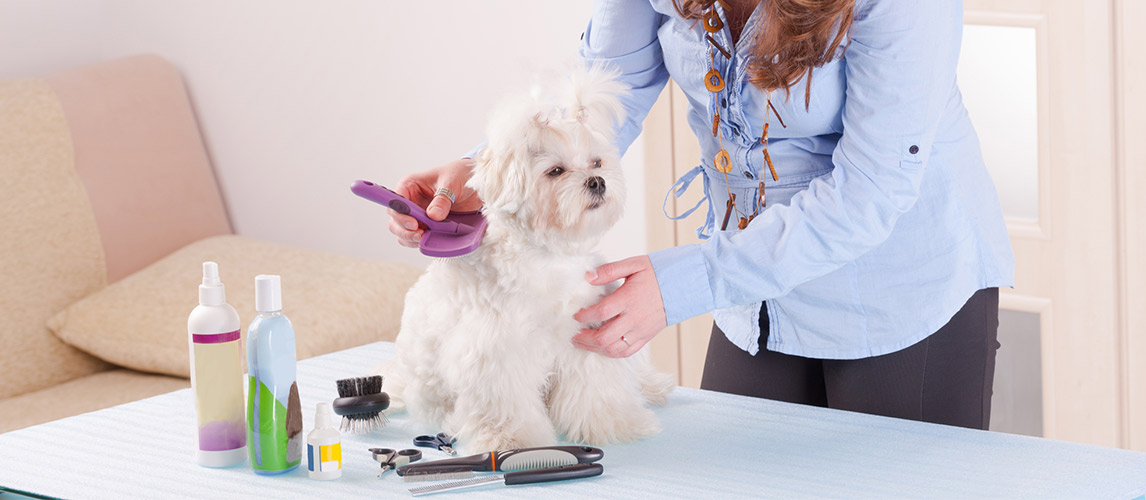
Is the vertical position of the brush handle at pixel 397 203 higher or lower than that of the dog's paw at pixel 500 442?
higher

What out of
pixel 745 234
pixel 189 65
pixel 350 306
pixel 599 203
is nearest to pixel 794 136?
pixel 745 234

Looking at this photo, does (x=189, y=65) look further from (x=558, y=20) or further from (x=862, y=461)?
(x=862, y=461)

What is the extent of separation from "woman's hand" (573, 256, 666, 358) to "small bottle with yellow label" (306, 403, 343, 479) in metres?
0.30

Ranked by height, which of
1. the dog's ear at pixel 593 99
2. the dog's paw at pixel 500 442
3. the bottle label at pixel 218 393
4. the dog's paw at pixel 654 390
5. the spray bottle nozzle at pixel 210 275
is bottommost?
the dog's paw at pixel 500 442

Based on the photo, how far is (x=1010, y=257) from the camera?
147cm

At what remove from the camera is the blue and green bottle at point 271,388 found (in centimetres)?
122

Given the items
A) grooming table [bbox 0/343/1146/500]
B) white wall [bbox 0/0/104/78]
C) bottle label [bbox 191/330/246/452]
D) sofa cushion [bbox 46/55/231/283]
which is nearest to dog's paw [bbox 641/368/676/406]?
grooming table [bbox 0/343/1146/500]

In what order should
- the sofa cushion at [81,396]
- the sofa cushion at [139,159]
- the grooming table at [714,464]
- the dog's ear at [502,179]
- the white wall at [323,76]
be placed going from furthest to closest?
the sofa cushion at [139,159]
the white wall at [323,76]
the sofa cushion at [81,396]
the dog's ear at [502,179]
the grooming table at [714,464]

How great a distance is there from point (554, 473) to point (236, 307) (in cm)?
171

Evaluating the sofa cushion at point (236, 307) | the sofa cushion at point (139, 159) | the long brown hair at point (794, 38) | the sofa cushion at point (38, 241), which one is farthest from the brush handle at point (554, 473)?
the sofa cushion at point (139, 159)

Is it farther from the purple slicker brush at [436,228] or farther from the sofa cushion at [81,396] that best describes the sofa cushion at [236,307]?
the purple slicker brush at [436,228]

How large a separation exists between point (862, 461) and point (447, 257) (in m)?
0.52

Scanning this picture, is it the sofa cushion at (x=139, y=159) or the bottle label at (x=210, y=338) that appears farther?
the sofa cushion at (x=139, y=159)

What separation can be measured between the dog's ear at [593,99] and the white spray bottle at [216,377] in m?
0.44
